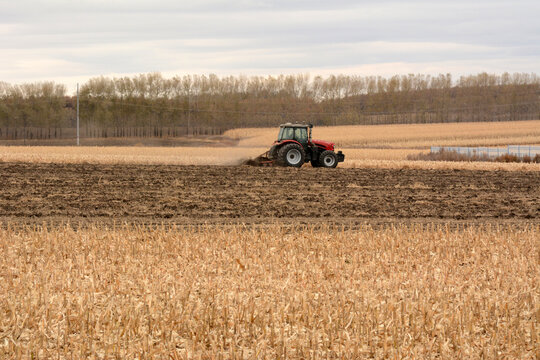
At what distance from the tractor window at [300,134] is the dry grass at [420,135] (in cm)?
3420

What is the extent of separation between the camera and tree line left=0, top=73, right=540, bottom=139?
8738 cm

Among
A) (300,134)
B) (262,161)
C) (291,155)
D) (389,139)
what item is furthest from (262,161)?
(389,139)

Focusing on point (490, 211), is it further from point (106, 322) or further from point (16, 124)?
point (16, 124)

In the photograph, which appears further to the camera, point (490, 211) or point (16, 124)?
point (16, 124)

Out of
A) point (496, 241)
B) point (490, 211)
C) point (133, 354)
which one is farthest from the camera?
point (490, 211)

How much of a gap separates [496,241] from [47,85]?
94.0m

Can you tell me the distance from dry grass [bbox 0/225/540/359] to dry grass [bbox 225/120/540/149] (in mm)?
49435

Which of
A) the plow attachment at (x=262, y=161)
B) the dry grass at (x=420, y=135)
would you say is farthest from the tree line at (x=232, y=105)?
the plow attachment at (x=262, y=161)

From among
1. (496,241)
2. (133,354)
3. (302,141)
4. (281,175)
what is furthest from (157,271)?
(302,141)

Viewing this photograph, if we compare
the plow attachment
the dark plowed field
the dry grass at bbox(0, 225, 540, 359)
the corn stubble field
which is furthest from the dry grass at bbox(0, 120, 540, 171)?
the dry grass at bbox(0, 225, 540, 359)

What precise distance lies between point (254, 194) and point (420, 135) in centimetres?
5598

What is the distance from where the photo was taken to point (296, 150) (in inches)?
995

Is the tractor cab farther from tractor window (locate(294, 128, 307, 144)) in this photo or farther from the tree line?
the tree line

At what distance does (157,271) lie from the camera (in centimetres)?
869
